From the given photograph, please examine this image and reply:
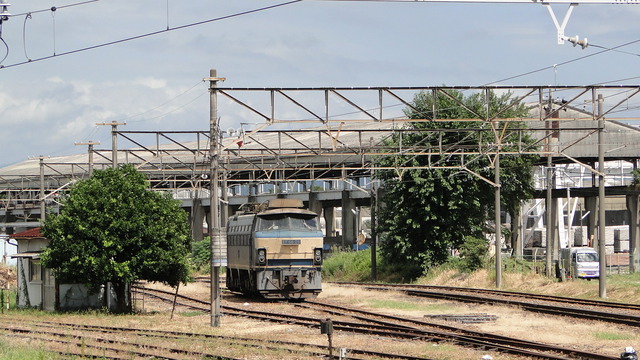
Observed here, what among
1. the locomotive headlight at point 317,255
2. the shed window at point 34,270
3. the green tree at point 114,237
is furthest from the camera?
the locomotive headlight at point 317,255

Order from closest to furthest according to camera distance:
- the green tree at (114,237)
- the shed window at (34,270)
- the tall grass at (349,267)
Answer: the green tree at (114,237) → the shed window at (34,270) → the tall grass at (349,267)

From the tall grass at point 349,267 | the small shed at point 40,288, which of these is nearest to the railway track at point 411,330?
the small shed at point 40,288

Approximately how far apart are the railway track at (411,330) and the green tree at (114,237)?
320 cm

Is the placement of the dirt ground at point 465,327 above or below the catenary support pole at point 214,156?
below

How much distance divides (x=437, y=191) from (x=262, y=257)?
50.9ft

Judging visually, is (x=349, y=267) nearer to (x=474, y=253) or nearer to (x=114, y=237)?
(x=474, y=253)

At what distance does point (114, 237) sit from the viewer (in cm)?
2945

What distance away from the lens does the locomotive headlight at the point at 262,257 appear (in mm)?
33656

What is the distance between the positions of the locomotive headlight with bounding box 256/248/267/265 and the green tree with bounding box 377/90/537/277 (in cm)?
1312

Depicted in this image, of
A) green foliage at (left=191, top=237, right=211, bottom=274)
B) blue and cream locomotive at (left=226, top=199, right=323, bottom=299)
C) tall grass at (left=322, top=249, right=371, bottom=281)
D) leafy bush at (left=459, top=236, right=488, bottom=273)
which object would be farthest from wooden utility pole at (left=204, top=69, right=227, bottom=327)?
green foliage at (left=191, top=237, right=211, bottom=274)

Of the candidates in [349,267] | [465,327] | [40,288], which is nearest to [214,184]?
[465,327]

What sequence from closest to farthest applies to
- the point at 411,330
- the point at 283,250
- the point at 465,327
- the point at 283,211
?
the point at 411,330
the point at 465,327
the point at 283,250
the point at 283,211

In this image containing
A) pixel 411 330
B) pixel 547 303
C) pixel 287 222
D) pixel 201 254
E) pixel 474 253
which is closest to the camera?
pixel 411 330

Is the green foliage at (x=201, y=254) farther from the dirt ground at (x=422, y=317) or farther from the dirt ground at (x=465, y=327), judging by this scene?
the dirt ground at (x=465, y=327)
